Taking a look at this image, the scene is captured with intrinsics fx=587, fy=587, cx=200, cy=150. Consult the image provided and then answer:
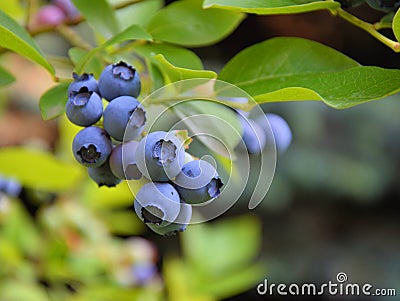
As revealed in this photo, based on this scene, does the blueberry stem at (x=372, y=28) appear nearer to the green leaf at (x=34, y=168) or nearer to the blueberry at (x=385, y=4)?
the blueberry at (x=385, y=4)

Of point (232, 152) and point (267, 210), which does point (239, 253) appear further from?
point (267, 210)

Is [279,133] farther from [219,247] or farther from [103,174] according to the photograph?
[219,247]

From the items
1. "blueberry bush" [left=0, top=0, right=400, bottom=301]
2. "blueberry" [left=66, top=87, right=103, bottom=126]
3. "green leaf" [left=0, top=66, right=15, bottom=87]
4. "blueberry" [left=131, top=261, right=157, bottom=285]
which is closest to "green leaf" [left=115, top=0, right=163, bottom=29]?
"blueberry bush" [left=0, top=0, right=400, bottom=301]

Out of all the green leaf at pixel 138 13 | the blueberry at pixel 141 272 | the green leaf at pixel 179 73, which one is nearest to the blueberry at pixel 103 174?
the green leaf at pixel 179 73

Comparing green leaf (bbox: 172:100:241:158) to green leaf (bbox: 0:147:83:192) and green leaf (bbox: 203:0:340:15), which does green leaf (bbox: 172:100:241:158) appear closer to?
green leaf (bbox: 203:0:340:15)

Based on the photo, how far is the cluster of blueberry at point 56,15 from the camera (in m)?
0.87

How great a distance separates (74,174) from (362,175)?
263cm

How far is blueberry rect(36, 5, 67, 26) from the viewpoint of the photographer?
86cm

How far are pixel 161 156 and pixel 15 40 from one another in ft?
0.60

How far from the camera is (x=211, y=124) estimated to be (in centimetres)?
60

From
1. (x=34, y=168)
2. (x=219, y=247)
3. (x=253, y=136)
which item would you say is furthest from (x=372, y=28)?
(x=219, y=247)

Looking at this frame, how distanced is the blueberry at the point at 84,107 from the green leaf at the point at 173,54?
0.40 feet

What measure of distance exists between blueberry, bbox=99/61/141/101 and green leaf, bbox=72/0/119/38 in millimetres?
180

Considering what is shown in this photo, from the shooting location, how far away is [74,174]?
114 cm
